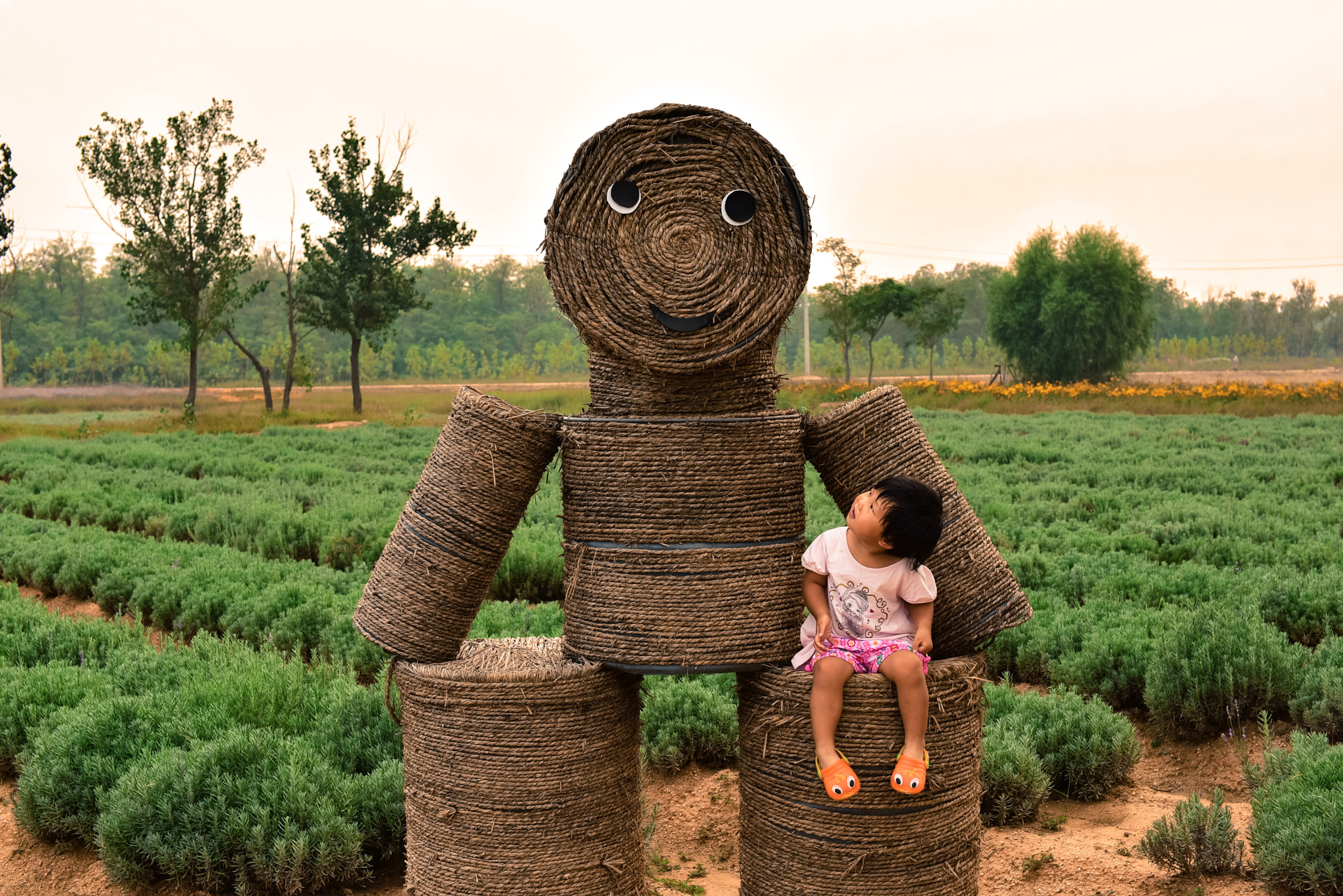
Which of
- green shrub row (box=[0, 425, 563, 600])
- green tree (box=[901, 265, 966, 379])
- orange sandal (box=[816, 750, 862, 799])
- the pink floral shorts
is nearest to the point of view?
orange sandal (box=[816, 750, 862, 799])

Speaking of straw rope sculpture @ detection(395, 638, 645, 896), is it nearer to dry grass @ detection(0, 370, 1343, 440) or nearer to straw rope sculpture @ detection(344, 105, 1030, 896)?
straw rope sculpture @ detection(344, 105, 1030, 896)

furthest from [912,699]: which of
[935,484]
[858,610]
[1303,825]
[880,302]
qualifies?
[880,302]

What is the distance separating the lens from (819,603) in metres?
3.37

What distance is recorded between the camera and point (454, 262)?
263 feet

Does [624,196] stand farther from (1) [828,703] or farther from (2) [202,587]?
(2) [202,587]

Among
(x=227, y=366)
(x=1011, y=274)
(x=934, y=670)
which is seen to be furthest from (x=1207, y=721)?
(x=227, y=366)

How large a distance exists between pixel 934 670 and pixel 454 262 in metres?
80.5

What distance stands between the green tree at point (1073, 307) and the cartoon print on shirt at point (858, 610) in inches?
1914

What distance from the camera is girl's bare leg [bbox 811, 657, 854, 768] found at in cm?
315

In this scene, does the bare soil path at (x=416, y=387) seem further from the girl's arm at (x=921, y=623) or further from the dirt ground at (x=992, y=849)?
the girl's arm at (x=921, y=623)

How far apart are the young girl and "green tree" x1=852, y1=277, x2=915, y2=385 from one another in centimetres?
4558

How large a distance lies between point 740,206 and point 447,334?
7601 cm

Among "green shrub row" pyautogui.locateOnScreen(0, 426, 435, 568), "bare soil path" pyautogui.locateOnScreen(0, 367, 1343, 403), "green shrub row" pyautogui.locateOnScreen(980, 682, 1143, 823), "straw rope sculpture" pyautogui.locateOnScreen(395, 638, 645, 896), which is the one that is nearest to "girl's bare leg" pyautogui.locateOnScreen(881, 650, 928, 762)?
"straw rope sculpture" pyautogui.locateOnScreen(395, 638, 645, 896)

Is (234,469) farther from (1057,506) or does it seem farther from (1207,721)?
(1207,721)
